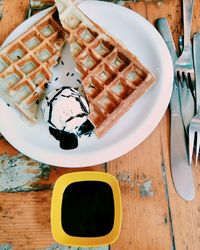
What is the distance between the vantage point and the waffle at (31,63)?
1.03 m

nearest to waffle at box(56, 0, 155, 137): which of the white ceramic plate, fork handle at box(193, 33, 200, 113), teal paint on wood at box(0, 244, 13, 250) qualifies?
the white ceramic plate

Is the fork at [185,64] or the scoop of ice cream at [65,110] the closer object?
the scoop of ice cream at [65,110]

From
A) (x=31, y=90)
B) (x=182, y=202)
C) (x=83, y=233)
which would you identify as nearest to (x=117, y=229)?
(x=83, y=233)

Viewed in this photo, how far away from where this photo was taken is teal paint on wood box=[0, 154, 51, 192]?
3.18ft

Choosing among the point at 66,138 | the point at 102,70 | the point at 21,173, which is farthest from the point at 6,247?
the point at 102,70

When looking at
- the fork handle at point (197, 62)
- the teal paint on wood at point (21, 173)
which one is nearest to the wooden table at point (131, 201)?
the teal paint on wood at point (21, 173)

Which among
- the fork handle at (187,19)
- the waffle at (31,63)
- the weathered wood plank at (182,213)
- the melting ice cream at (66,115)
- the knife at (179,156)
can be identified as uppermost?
the waffle at (31,63)

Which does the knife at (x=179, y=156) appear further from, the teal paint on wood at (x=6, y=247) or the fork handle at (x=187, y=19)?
the teal paint on wood at (x=6, y=247)

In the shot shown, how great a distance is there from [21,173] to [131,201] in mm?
324

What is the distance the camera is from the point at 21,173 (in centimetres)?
98

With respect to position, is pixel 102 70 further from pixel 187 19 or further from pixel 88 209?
pixel 88 209

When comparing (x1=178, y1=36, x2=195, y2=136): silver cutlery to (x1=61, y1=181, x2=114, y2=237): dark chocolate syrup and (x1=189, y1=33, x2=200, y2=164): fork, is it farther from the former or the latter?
(x1=61, y1=181, x2=114, y2=237): dark chocolate syrup

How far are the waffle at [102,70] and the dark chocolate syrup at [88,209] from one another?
0.56 ft

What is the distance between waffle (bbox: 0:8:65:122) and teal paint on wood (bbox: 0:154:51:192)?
0.42ft
